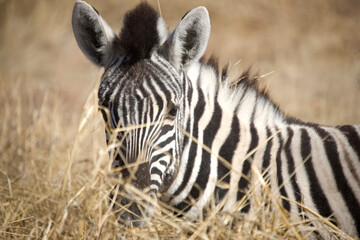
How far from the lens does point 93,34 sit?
2.77 meters

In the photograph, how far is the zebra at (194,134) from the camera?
243 centimetres

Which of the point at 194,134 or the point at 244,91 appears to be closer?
the point at 194,134

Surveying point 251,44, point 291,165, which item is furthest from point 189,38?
point 251,44

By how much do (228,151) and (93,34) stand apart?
1.26 meters

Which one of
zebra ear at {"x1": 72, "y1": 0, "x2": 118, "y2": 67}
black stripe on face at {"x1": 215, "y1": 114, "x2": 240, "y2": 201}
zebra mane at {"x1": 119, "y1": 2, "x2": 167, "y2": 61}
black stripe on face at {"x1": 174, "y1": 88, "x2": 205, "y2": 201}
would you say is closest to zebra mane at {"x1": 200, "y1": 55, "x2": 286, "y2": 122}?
black stripe on face at {"x1": 215, "y1": 114, "x2": 240, "y2": 201}

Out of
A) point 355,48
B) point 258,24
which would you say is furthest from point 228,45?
point 355,48

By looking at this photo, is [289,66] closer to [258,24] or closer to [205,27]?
[258,24]

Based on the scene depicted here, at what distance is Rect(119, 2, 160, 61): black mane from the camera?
2.51 meters

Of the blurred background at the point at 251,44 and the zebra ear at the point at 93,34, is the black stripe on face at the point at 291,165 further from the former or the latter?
the blurred background at the point at 251,44

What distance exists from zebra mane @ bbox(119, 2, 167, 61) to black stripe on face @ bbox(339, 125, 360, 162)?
1464 millimetres

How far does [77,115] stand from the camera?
8.07 metres

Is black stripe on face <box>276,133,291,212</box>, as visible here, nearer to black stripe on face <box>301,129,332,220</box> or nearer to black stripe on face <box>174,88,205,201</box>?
black stripe on face <box>301,129,332,220</box>

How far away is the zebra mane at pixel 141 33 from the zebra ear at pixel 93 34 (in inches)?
5.0

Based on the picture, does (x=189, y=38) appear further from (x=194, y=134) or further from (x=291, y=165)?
(x=291, y=165)
